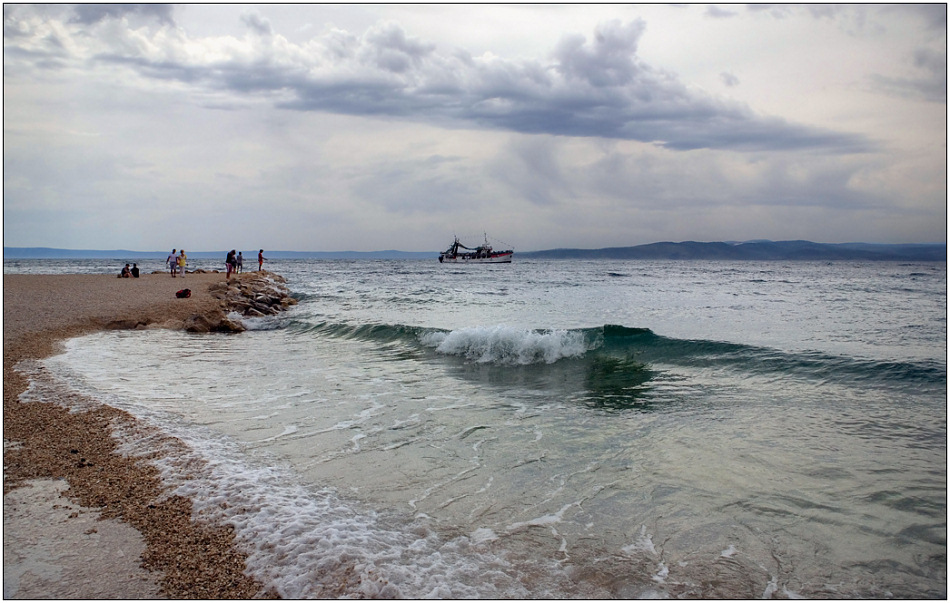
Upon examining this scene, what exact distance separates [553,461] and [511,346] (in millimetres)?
6674

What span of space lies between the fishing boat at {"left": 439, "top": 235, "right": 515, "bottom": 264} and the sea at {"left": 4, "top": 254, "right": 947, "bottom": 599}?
324 ft

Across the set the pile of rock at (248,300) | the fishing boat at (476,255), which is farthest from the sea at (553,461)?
the fishing boat at (476,255)

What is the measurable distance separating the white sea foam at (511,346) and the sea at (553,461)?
6cm

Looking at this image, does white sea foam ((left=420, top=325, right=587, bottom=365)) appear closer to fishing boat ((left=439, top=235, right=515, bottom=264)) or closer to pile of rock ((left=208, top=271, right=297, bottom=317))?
pile of rock ((left=208, top=271, right=297, bottom=317))

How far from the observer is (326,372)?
10023mm

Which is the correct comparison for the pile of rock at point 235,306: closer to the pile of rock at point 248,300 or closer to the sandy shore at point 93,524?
the pile of rock at point 248,300

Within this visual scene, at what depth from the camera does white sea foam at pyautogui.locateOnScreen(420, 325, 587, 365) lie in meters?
11.9

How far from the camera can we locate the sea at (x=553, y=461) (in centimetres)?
354

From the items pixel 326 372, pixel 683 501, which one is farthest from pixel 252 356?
pixel 683 501

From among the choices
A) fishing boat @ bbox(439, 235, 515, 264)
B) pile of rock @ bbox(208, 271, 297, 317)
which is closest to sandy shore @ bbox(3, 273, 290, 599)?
pile of rock @ bbox(208, 271, 297, 317)

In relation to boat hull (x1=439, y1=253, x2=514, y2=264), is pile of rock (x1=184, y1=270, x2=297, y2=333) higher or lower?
lower

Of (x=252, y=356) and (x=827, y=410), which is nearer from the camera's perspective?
(x=827, y=410)

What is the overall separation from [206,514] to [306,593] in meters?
1.30

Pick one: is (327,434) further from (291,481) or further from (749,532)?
(749,532)
